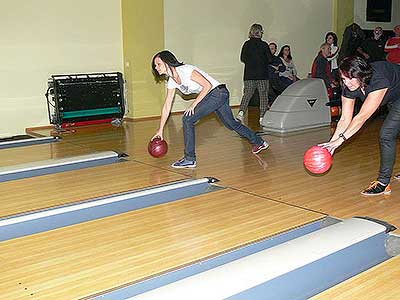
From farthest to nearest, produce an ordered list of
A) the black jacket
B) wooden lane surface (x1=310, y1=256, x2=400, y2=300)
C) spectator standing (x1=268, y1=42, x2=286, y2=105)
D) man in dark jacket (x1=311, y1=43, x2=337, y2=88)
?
spectator standing (x1=268, y1=42, x2=286, y2=105)
man in dark jacket (x1=311, y1=43, x2=337, y2=88)
the black jacket
wooden lane surface (x1=310, y1=256, x2=400, y2=300)

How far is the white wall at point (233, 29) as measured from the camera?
292 inches

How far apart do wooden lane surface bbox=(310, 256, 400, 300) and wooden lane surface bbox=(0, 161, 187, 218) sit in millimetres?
1917

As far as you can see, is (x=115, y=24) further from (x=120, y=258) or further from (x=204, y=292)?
(x=204, y=292)

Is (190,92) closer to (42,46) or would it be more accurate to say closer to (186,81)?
(186,81)

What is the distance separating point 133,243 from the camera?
2691 millimetres

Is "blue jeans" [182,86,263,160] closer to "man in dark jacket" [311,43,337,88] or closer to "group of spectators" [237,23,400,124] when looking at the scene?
"group of spectators" [237,23,400,124]

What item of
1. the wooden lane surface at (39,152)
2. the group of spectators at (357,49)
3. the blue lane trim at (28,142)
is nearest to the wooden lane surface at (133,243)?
the wooden lane surface at (39,152)

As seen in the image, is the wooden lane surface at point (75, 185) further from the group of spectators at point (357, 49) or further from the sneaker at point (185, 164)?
the group of spectators at point (357, 49)

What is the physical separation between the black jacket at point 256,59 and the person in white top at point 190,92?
2017mm

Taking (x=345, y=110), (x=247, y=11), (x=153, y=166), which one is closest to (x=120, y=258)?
(x=345, y=110)

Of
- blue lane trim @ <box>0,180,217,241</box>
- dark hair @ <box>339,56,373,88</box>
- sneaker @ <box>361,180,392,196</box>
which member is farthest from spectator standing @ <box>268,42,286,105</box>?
dark hair @ <box>339,56,373,88</box>

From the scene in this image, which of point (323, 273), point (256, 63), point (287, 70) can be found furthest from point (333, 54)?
point (323, 273)

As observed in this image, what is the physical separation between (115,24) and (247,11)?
2.26 m

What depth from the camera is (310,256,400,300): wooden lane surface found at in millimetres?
2041
